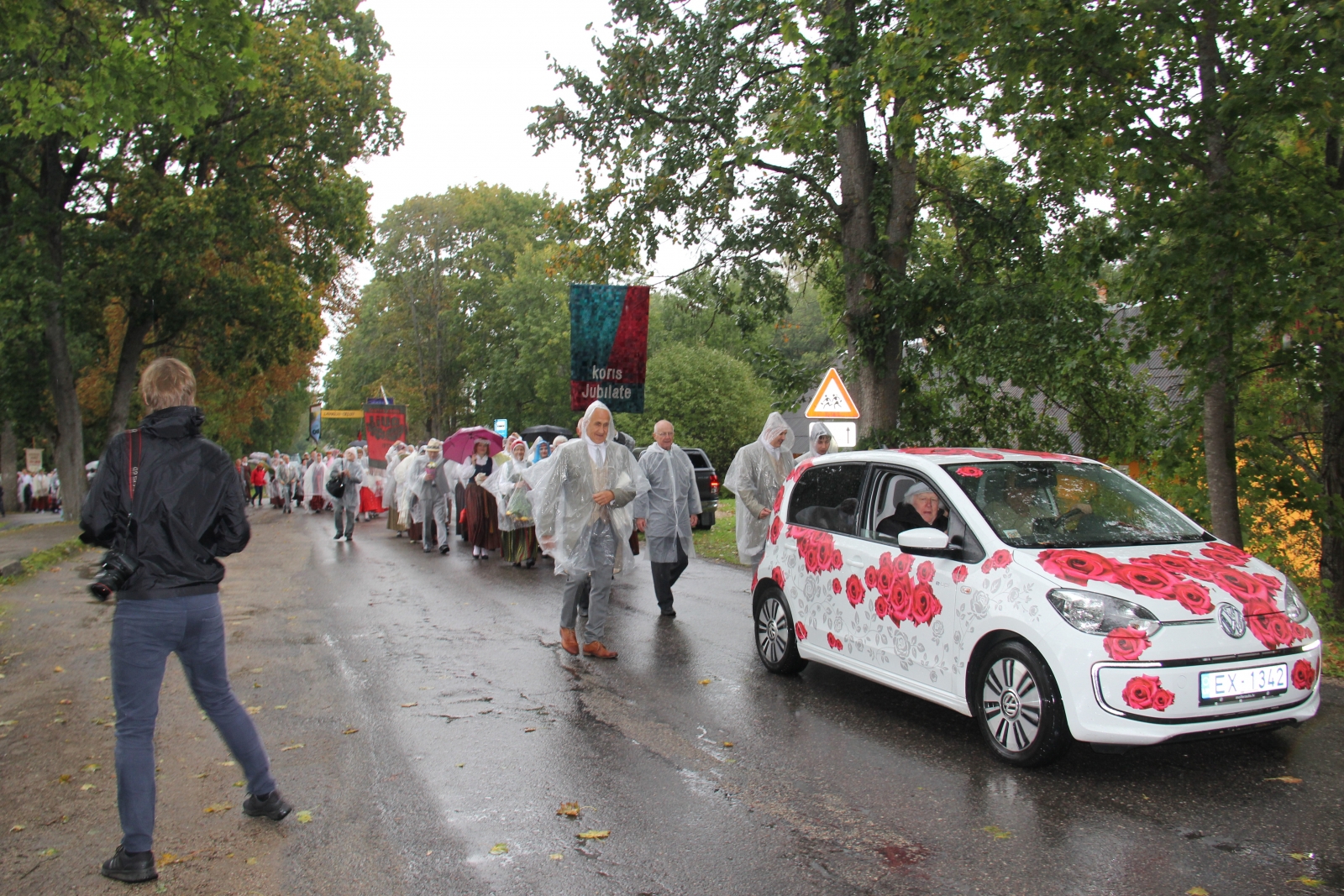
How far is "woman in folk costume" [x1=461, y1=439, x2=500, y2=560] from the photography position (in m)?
16.7

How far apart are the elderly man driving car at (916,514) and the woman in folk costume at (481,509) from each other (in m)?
10.5

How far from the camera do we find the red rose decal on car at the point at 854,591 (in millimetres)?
6676

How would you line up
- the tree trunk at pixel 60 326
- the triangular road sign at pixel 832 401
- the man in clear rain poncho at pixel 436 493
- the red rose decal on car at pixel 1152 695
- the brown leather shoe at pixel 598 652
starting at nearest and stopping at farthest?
the red rose decal on car at pixel 1152 695 → the brown leather shoe at pixel 598 652 → the triangular road sign at pixel 832 401 → the man in clear rain poncho at pixel 436 493 → the tree trunk at pixel 60 326

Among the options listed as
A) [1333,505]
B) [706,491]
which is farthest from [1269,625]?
[706,491]

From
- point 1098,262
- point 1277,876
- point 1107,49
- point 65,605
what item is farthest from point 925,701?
point 65,605

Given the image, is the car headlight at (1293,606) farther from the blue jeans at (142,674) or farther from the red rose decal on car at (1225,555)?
the blue jeans at (142,674)

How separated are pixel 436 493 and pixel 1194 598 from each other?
14448 mm

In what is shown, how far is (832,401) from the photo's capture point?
14.5 metres

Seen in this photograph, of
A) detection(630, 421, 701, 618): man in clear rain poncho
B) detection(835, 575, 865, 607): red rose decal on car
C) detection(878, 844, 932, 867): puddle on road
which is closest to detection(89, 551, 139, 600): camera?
detection(878, 844, 932, 867): puddle on road

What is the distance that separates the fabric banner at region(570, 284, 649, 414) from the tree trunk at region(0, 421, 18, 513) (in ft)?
113

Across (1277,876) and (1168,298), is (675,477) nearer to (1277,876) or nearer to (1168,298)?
(1168,298)

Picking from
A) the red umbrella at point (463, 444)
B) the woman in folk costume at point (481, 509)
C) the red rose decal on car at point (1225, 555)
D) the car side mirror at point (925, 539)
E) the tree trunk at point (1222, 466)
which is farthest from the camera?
the red umbrella at point (463, 444)

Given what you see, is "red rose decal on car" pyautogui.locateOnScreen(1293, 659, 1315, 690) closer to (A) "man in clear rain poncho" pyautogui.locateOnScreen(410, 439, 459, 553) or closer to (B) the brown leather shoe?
(B) the brown leather shoe

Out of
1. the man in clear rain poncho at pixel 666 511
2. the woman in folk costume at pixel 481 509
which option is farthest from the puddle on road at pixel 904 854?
the woman in folk costume at pixel 481 509
